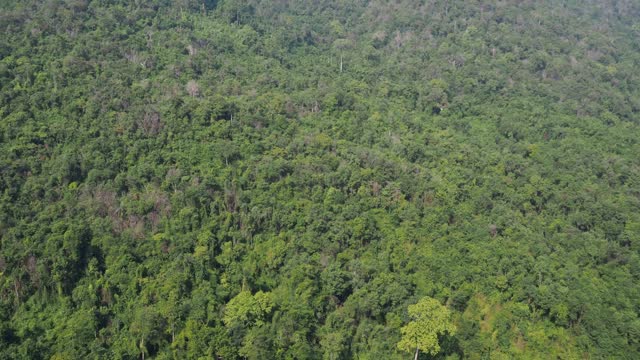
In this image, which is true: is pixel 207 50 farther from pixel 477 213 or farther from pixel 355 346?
pixel 355 346

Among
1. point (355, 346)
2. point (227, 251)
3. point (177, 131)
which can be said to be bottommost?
point (355, 346)

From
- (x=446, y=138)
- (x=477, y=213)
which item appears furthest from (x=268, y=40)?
(x=477, y=213)

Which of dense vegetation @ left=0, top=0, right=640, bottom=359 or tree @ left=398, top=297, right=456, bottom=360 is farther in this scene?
dense vegetation @ left=0, top=0, right=640, bottom=359

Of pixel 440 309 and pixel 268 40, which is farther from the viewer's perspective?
pixel 268 40

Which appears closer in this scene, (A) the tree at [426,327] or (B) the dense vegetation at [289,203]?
(A) the tree at [426,327]
